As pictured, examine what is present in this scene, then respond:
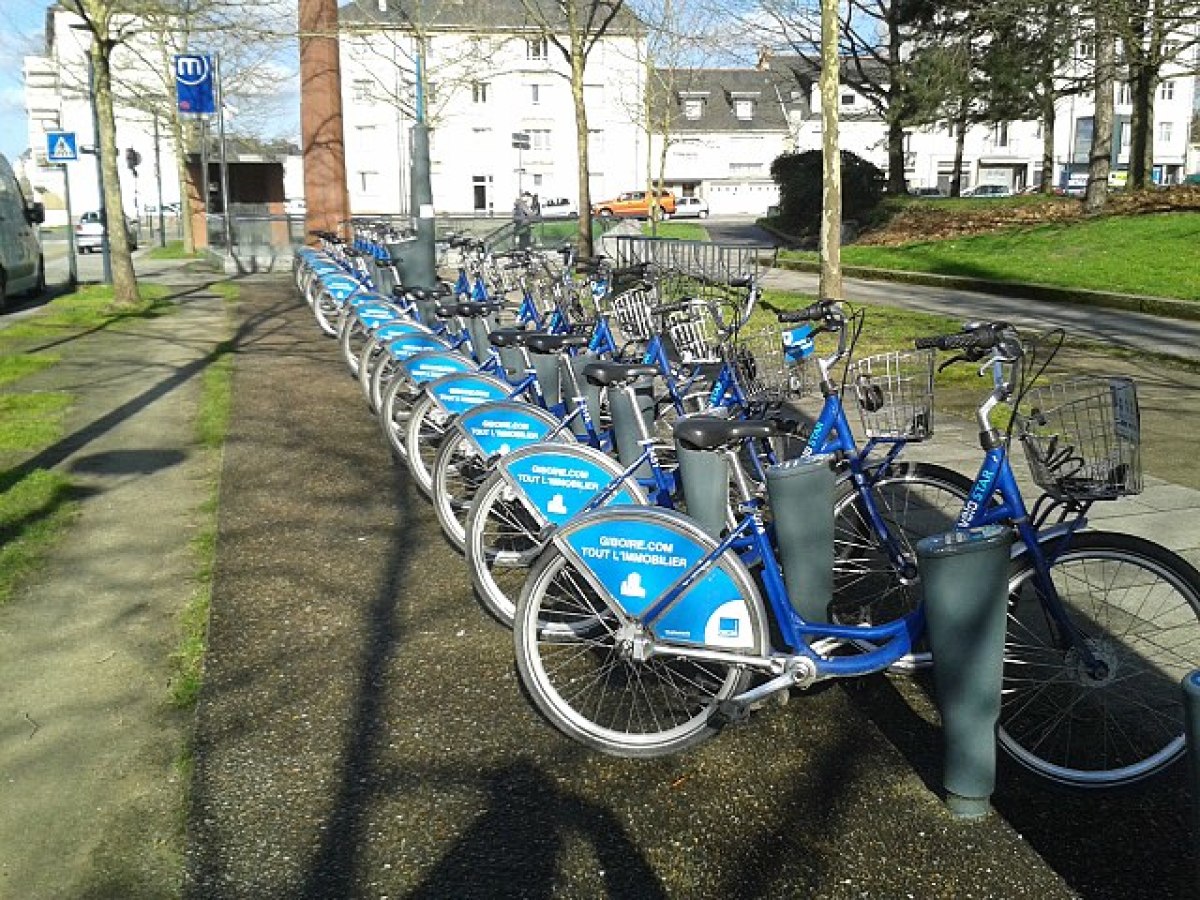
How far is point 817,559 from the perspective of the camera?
3719mm

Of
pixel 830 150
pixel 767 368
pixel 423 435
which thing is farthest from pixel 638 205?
pixel 767 368

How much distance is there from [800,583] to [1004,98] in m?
26.5

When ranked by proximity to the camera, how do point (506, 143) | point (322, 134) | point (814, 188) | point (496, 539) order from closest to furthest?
point (496, 539)
point (322, 134)
point (814, 188)
point (506, 143)

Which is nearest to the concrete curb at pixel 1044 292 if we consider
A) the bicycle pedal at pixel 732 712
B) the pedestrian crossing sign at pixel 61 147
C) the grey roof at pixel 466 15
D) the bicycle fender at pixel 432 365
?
the grey roof at pixel 466 15

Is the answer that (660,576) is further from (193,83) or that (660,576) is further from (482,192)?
(482,192)

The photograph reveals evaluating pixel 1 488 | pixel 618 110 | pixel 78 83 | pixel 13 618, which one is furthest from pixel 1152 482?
pixel 618 110

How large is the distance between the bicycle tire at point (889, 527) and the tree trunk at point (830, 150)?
7167 millimetres

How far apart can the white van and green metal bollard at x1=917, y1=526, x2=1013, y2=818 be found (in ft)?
60.6

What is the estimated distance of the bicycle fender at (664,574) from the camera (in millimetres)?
3529

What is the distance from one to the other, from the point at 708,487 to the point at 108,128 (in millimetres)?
15482

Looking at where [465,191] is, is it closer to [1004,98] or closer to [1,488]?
[1004,98]

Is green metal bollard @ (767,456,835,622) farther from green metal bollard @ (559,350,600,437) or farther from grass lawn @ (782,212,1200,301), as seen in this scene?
grass lawn @ (782,212,1200,301)

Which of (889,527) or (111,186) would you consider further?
(111,186)

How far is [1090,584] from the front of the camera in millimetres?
3371
